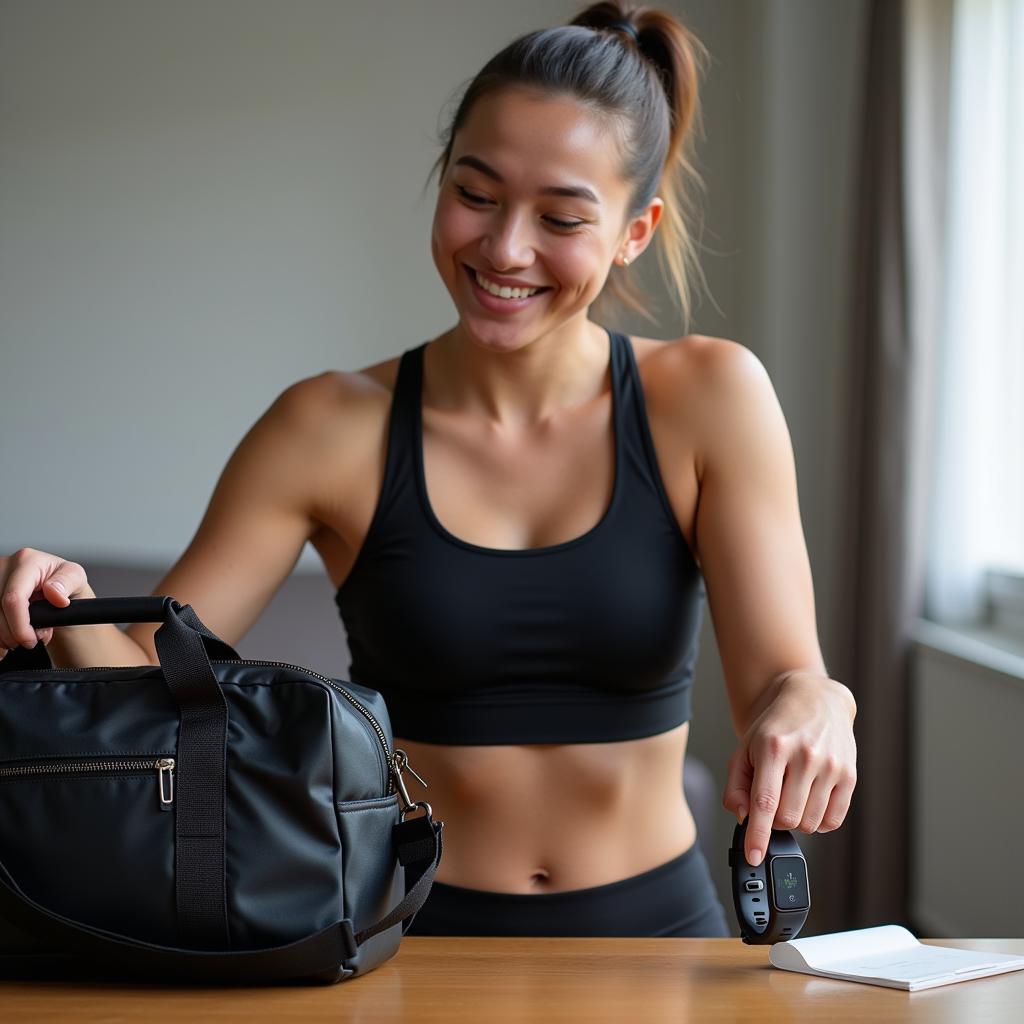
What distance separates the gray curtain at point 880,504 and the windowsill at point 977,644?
0.06 m

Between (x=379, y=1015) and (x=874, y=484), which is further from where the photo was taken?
(x=874, y=484)

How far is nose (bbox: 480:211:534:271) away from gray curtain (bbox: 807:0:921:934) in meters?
1.79

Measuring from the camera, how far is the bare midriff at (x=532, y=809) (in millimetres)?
1412

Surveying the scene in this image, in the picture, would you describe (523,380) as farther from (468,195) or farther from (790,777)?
(790,777)

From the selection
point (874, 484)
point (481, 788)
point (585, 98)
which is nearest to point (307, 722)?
point (481, 788)

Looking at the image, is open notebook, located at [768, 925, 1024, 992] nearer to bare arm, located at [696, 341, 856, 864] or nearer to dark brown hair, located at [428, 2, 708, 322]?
bare arm, located at [696, 341, 856, 864]

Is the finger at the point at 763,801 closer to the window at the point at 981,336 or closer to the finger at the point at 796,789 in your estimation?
the finger at the point at 796,789

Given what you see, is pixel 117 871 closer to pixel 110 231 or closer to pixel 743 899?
pixel 743 899

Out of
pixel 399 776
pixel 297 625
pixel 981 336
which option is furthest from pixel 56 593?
pixel 981 336

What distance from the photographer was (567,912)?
1404mm

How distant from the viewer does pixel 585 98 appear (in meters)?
1.37

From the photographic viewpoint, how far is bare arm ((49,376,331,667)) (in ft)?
4.66

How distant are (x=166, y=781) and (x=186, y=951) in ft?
0.36

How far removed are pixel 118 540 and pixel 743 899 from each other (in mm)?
3069
